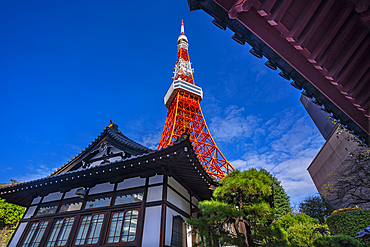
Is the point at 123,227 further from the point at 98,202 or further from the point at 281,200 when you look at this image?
the point at 281,200

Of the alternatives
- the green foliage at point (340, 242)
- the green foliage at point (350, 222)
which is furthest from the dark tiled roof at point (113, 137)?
the green foliage at point (350, 222)

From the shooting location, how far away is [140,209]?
257 inches

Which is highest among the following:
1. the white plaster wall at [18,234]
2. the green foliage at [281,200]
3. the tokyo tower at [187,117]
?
the tokyo tower at [187,117]

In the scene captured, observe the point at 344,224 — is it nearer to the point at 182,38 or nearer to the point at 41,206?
the point at 41,206

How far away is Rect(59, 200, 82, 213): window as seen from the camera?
793cm

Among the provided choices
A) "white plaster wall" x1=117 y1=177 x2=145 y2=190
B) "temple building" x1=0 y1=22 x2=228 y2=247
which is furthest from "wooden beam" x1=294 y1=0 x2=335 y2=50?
"white plaster wall" x1=117 y1=177 x2=145 y2=190

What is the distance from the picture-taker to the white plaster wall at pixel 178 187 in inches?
286

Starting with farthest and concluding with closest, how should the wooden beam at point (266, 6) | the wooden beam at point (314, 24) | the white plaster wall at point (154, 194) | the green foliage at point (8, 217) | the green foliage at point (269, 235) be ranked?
the green foliage at point (8, 217) → the white plaster wall at point (154, 194) → the green foliage at point (269, 235) → the wooden beam at point (314, 24) → the wooden beam at point (266, 6)

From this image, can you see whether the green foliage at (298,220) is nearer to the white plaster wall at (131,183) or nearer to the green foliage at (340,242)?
the green foliage at (340,242)

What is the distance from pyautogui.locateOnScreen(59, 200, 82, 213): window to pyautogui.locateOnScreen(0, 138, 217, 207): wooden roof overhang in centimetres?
64

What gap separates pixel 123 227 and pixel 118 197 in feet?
3.84

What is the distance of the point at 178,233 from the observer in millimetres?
6781

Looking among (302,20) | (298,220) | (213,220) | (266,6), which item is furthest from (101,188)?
(298,220)

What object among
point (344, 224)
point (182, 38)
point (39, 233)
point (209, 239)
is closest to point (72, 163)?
point (39, 233)
